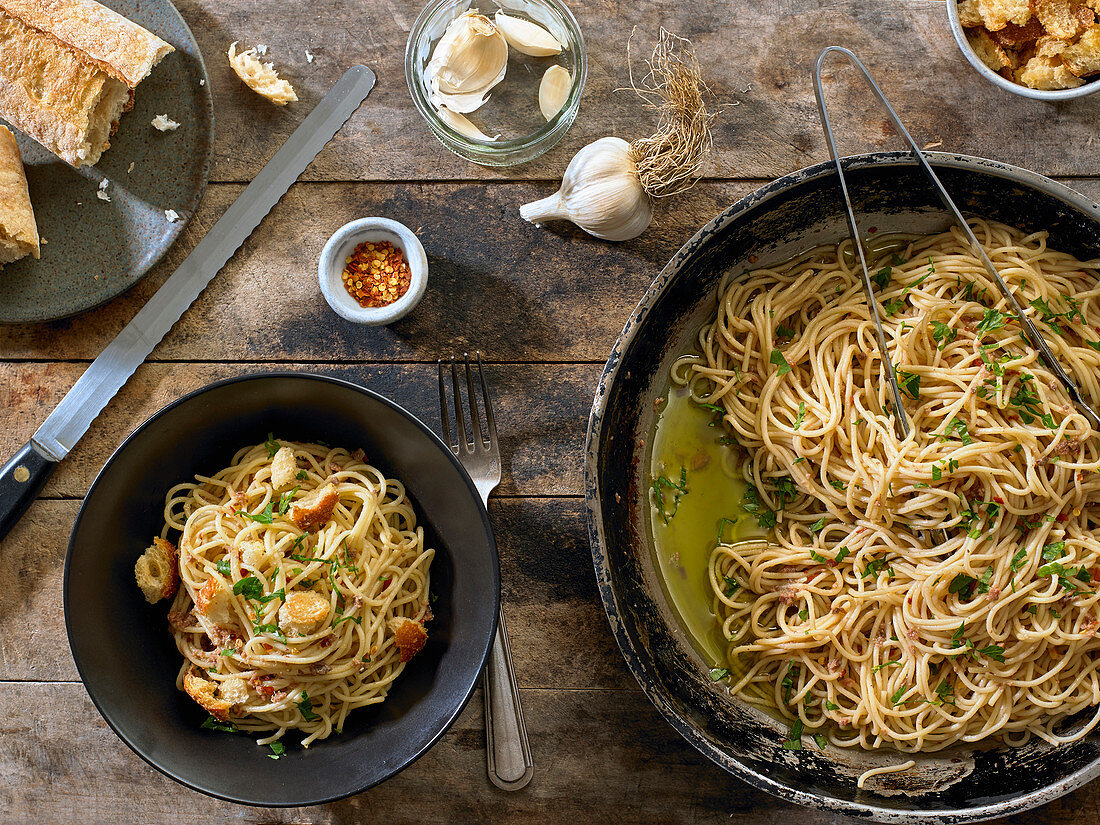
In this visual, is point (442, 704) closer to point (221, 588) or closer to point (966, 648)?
point (221, 588)

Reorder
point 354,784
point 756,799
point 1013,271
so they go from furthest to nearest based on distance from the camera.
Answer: point 756,799, point 1013,271, point 354,784

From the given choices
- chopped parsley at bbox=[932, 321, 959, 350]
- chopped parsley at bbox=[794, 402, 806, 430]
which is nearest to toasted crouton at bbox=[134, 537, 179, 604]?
chopped parsley at bbox=[794, 402, 806, 430]

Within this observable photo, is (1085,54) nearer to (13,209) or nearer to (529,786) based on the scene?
(529,786)

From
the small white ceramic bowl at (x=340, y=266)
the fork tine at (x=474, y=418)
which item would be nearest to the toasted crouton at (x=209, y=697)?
the fork tine at (x=474, y=418)

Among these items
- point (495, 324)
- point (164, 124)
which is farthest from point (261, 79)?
point (495, 324)

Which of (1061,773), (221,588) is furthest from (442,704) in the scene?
(1061,773)

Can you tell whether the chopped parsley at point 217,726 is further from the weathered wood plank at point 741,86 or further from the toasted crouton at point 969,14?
the toasted crouton at point 969,14
